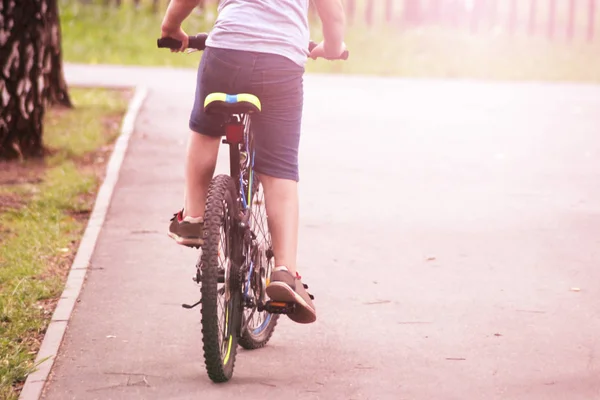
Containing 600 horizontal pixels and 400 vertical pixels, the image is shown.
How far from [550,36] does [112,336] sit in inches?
694

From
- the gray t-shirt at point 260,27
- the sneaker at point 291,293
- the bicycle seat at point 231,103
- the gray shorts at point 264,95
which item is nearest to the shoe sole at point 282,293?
the sneaker at point 291,293

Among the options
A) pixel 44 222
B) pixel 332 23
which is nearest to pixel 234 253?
pixel 332 23

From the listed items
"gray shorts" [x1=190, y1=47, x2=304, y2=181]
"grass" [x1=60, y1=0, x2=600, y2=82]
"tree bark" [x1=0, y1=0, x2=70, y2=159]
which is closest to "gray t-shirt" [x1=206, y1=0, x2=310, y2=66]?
"gray shorts" [x1=190, y1=47, x2=304, y2=181]

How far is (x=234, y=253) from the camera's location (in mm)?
4930

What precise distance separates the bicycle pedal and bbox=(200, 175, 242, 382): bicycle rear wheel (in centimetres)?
12

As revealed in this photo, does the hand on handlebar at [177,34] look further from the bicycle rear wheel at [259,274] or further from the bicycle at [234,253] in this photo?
the bicycle rear wheel at [259,274]

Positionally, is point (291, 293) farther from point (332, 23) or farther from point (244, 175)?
point (332, 23)

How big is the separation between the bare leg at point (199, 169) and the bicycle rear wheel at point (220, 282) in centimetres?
29

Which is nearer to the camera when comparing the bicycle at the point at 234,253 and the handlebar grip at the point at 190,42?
the bicycle at the point at 234,253

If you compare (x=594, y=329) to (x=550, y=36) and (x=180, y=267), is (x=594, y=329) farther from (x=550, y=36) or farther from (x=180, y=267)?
(x=550, y=36)

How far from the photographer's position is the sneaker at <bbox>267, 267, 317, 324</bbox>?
4.99 meters

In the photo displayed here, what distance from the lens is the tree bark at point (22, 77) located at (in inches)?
391

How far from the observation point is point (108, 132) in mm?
11539

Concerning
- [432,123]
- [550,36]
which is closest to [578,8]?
[550,36]
